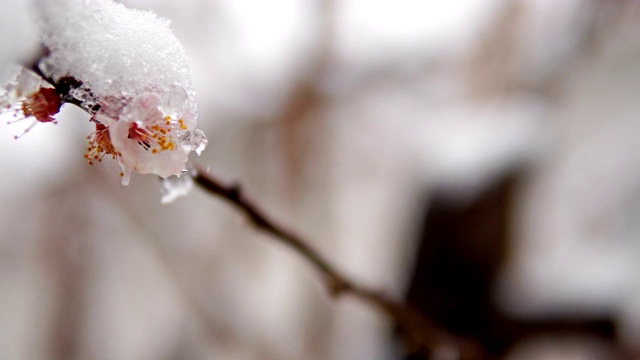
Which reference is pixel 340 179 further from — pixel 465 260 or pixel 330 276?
pixel 330 276

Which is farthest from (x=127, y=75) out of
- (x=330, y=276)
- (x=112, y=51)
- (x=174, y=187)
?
(x=330, y=276)

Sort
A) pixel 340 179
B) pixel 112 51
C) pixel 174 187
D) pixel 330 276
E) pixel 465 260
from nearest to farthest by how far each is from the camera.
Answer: pixel 112 51 → pixel 174 187 → pixel 330 276 → pixel 465 260 → pixel 340 179

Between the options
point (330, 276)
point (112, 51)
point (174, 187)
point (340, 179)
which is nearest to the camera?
point (112, 51)

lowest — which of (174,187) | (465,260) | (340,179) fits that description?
(340,179)

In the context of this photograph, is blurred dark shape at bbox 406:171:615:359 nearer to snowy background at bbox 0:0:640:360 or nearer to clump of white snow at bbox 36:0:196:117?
snowy background at bbox 0:0:640:360

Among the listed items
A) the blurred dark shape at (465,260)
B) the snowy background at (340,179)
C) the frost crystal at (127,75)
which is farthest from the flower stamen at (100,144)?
the blurred dark shape at (465,260)

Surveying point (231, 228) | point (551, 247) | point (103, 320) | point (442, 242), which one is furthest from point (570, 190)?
point (103, 320)
